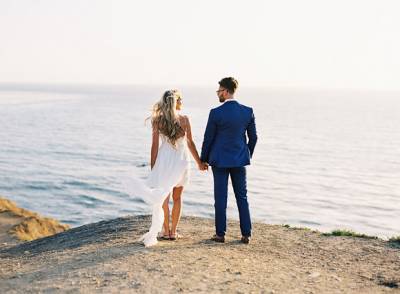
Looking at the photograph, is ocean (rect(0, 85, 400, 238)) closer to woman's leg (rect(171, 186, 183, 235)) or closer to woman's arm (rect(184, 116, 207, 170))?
woman's leg (rect(171, 186, 183, 235))

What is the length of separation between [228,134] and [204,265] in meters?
2.23

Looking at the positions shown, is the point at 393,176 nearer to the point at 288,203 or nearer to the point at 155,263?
the point at 288,203

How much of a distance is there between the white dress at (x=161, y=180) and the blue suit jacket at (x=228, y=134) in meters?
Answer: 0.47

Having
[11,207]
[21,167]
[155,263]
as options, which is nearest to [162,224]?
[155,263]

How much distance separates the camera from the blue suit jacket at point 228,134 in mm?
9336

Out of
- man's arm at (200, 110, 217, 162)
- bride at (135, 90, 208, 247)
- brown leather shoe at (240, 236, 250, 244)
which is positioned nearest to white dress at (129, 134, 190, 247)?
bride at (135, 90, 208, 247)

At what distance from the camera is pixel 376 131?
9794cm

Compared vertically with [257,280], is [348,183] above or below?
below

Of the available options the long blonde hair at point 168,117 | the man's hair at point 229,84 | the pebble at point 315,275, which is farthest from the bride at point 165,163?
the pebble at point 315,275

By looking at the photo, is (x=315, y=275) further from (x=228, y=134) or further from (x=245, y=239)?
(x=228, y=134)

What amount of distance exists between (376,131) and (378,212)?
65.4 m

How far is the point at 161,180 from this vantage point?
31.5 ft

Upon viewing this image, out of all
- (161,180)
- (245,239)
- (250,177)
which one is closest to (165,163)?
(161,180)

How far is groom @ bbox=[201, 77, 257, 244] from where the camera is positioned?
9.34 metres
